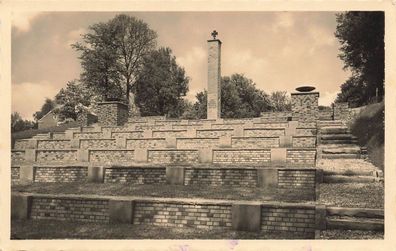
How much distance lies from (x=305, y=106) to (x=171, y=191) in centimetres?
1208

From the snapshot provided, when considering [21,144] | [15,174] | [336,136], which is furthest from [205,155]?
[21,144]

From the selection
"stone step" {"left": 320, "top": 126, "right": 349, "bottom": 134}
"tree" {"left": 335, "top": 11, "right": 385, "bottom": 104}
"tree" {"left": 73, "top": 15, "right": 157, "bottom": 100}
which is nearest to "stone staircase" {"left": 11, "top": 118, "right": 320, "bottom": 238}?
"stone step" {"left": 320, "top": 126, "right": 349, "bottom": 134}

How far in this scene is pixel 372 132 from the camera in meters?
12.0

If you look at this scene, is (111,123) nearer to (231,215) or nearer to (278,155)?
(278,155)

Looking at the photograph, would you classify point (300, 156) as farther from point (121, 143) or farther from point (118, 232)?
point (121, 143)

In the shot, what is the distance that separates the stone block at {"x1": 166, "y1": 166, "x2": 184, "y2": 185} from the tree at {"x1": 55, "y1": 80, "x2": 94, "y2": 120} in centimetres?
3223

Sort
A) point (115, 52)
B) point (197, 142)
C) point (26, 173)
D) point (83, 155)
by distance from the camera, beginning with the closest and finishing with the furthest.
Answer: point (26, 173)
point (83, 155)
point (197, 142)
point (115, 52)

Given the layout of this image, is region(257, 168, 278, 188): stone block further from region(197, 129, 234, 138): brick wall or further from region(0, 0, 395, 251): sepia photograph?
region(197, 129, 234, 138): brick wall

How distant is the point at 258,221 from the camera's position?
6.95 metres

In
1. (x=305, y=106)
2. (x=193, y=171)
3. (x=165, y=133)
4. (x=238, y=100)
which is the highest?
(x=238, y=100)

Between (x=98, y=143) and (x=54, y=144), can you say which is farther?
(x=54, y=144)

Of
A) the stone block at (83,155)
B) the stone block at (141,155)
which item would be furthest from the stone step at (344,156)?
the stone block at (83,155)

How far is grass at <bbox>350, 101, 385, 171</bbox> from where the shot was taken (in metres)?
10.2

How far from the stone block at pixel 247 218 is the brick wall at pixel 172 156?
5389 millimetres
